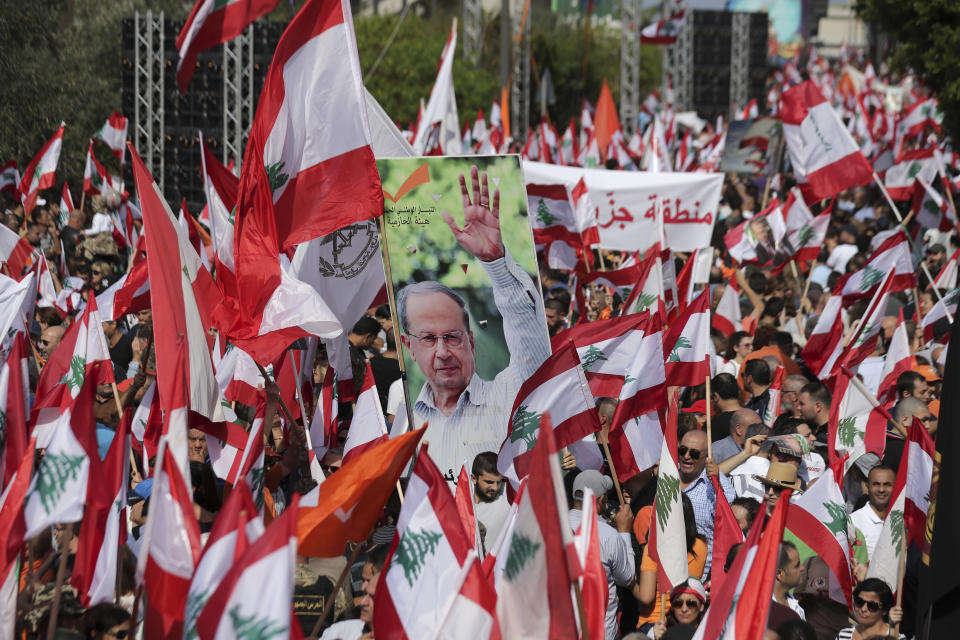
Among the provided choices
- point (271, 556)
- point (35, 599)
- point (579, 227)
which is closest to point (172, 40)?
point (579, 227)

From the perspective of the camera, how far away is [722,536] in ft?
19.4

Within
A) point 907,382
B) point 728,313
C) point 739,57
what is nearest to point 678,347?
point 907,382

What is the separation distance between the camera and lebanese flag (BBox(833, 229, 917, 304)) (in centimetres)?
1080

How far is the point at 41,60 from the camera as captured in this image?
607 inches

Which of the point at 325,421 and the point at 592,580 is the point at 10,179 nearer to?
the point at 325,421

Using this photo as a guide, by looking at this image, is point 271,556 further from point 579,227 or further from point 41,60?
point 41,60

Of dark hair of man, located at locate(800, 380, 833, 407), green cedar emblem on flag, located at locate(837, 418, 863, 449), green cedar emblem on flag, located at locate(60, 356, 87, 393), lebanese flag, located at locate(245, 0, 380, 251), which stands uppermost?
lebanese flag, located at locate(245, 0, 380, 251)

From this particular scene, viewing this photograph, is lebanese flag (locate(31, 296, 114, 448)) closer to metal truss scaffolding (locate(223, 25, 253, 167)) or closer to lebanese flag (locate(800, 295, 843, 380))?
lebanese flag (locate(800, 295, 843, 380))

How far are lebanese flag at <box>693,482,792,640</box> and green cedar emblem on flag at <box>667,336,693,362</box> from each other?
144 inches

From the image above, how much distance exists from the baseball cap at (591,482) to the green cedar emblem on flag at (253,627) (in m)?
3.12

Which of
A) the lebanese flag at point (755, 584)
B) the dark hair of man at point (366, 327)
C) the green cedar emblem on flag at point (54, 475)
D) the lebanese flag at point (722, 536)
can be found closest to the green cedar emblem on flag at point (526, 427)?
the lebanese flag at point (722, 536)

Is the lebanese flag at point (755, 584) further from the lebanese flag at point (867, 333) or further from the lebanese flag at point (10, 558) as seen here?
the lebanese flag at point (867, 333)

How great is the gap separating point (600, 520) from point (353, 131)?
2.30m

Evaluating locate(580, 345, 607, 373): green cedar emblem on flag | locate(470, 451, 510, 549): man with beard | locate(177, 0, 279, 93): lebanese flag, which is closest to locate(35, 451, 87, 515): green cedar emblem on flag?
locate(470, 451, 510, 549): man with beard
